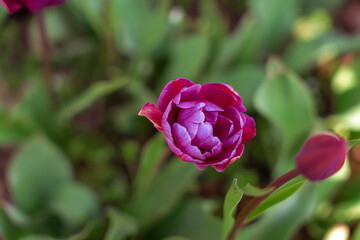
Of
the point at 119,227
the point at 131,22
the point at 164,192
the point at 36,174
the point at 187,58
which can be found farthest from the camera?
the point at 131,22

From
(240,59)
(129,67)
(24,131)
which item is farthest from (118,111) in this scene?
(240,59)

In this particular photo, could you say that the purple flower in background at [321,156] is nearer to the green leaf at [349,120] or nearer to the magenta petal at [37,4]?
the magenta petal at [37,4]

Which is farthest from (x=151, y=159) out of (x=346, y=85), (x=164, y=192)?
(x=346, y=85)

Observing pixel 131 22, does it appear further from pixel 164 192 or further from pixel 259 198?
pixel 259 198

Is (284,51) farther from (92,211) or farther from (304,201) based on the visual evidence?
(92,211)

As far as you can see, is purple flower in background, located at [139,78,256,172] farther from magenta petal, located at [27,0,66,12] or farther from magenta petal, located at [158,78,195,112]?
magenta petal, located at [27,0,66,12]

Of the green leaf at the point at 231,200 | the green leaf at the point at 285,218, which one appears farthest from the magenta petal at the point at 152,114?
the green leaf at the point at 285,218
